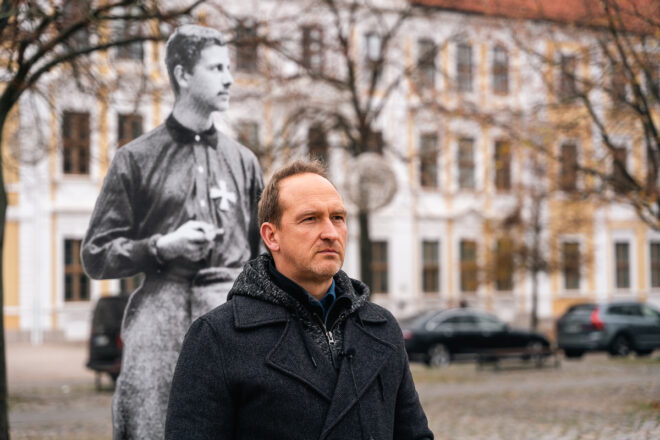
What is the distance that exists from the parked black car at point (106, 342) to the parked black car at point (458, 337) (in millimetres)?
7579

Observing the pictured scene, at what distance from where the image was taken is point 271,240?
2.81 meters

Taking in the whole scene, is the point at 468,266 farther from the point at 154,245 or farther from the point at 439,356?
the point at 154,245

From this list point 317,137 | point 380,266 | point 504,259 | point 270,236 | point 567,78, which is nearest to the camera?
point 270,236

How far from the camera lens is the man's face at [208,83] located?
17.2 ft

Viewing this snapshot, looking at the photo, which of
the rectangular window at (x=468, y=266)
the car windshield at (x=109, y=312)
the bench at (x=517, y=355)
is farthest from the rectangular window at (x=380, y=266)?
the car windshield at (x=109, y=312)

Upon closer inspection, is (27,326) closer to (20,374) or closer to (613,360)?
(20,374)

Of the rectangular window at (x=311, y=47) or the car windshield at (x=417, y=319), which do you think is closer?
the rectangular window at (x=311, y=47)

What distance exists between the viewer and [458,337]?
2314 cm

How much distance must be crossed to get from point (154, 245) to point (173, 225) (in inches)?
7.2

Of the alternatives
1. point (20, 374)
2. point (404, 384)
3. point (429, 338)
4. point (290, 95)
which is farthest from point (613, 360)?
point (404, 384)

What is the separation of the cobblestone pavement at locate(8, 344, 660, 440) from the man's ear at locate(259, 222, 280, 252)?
8.28 meters

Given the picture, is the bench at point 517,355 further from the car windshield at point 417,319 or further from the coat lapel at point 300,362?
the coat lapel at point 300,362

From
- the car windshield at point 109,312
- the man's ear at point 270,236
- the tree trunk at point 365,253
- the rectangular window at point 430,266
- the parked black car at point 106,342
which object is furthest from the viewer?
the rectangular window at point 430,266

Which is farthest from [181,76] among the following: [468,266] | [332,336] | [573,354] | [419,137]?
[419,137]
